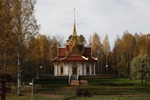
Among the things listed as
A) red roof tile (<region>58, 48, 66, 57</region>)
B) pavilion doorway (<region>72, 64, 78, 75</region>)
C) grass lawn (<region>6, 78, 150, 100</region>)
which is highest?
red roof tile (<region>58, 48, 66, 57</region>)

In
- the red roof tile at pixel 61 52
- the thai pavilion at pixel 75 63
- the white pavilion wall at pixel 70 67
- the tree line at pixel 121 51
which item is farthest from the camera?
the tree line at pixel 121 51

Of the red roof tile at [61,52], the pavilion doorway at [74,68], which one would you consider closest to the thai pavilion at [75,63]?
the pavilion doorway at [74,68]

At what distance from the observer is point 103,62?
251 ft

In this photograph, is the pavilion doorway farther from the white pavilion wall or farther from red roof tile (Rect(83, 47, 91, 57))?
red roof tile (Rect(83, 47, 91, 57))

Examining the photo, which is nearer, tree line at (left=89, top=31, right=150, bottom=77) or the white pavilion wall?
the white pavilion wall

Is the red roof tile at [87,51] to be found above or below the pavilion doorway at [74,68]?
above

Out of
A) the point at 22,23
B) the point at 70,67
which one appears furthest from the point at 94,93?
the point at 70,67

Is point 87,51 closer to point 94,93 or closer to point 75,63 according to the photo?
point 75,63

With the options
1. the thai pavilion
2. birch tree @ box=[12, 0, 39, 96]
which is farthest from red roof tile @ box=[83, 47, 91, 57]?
birch tree @ box=[12, 0, 39, 96]

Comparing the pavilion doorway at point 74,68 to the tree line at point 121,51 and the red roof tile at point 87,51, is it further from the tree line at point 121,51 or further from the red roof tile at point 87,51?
the tree line at point 121,51

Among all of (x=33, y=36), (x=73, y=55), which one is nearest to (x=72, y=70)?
(x=73, y=55)

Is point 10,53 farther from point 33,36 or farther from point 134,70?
point 134,70

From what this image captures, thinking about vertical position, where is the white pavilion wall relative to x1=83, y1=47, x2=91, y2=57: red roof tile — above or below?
below

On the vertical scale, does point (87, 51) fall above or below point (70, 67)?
above
